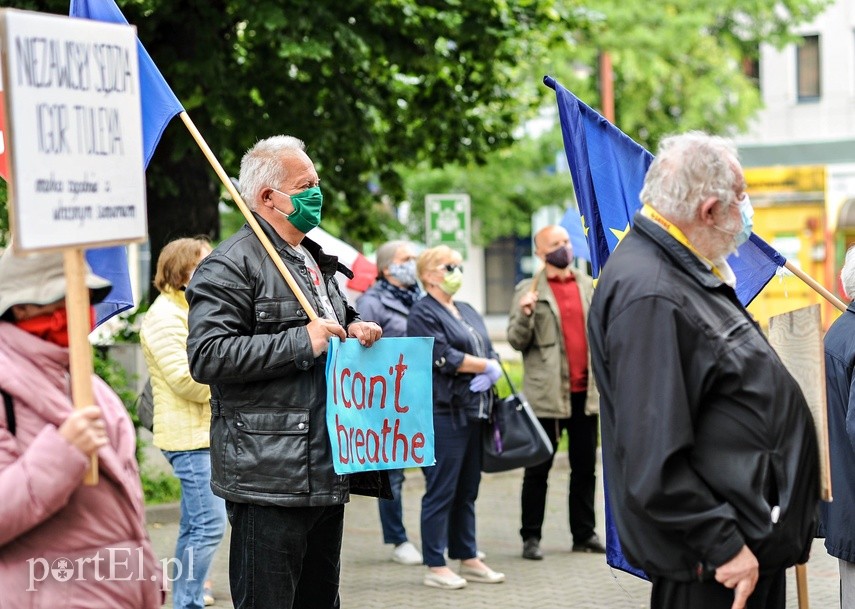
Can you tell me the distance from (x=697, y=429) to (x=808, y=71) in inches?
1465

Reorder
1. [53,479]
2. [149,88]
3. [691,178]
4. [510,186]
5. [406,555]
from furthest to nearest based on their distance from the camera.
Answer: [510,186]
[406,555]
[149,88]
[691,178]
[53,479]

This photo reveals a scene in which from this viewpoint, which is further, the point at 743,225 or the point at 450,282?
the point at 450,282

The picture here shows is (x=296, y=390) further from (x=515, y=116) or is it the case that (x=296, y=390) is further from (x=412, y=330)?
(x=515, y=116)

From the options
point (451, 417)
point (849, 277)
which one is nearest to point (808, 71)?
point (451, 417)

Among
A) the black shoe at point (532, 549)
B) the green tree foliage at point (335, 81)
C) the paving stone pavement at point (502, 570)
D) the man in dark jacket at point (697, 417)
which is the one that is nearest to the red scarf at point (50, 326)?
the man in dark jacket at point (697, 417)

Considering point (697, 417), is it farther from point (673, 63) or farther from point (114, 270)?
point (673, 63)

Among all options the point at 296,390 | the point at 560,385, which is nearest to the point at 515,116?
the point at 560,385

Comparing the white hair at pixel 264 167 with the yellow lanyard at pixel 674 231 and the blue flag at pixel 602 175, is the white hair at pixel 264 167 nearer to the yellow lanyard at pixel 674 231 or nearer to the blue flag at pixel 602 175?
the blue flag at pixel 602 175

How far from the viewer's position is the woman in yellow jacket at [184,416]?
21.2 ft

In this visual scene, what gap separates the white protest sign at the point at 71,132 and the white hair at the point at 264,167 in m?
1.33

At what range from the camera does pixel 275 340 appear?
14.8ft

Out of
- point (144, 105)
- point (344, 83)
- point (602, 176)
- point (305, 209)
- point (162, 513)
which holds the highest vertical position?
point (344, 83)

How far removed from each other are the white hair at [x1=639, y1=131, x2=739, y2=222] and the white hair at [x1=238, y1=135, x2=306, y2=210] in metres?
1.72

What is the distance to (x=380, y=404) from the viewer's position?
16.4 feet
